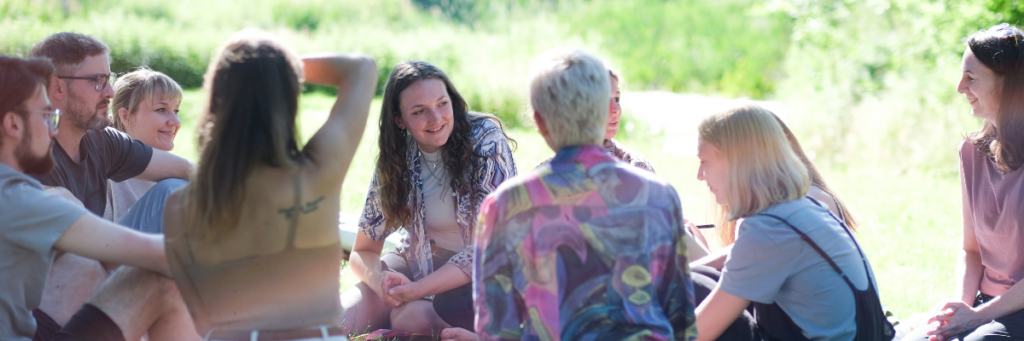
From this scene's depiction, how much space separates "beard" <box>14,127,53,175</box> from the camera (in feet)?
7.84

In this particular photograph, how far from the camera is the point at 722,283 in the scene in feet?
8.20

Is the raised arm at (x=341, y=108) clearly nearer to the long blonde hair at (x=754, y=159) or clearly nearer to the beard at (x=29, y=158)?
the beard at (x=29, y=158)

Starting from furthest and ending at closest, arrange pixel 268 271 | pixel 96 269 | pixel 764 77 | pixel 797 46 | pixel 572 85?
pixel 764 77
pixel 797 46
pixel 96 269
pixel 268 271
pixel 572 85

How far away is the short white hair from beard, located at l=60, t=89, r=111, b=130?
2.22m

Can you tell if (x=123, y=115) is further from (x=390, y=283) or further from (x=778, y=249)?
(x=778, y=249)

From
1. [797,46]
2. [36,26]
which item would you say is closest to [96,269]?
[797,46]

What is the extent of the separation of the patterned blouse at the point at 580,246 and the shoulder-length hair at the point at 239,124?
598 mm

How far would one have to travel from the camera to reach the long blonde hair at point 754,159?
249cm

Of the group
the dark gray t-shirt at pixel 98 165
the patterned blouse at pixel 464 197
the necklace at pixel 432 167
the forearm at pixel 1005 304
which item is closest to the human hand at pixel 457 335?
the patterned blouse at pixel 464 197

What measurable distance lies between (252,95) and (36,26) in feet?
64.6

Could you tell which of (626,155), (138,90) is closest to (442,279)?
(626,155)

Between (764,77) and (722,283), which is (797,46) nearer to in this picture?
(764,77)

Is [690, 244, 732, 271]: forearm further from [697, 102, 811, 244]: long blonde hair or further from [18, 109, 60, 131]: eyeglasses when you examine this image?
[18, 109, 60, 131]: eyeglasses

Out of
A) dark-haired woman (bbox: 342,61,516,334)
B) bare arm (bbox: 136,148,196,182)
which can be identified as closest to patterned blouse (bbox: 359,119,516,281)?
dark-haired woman (bbox: 342,61,516,334)
